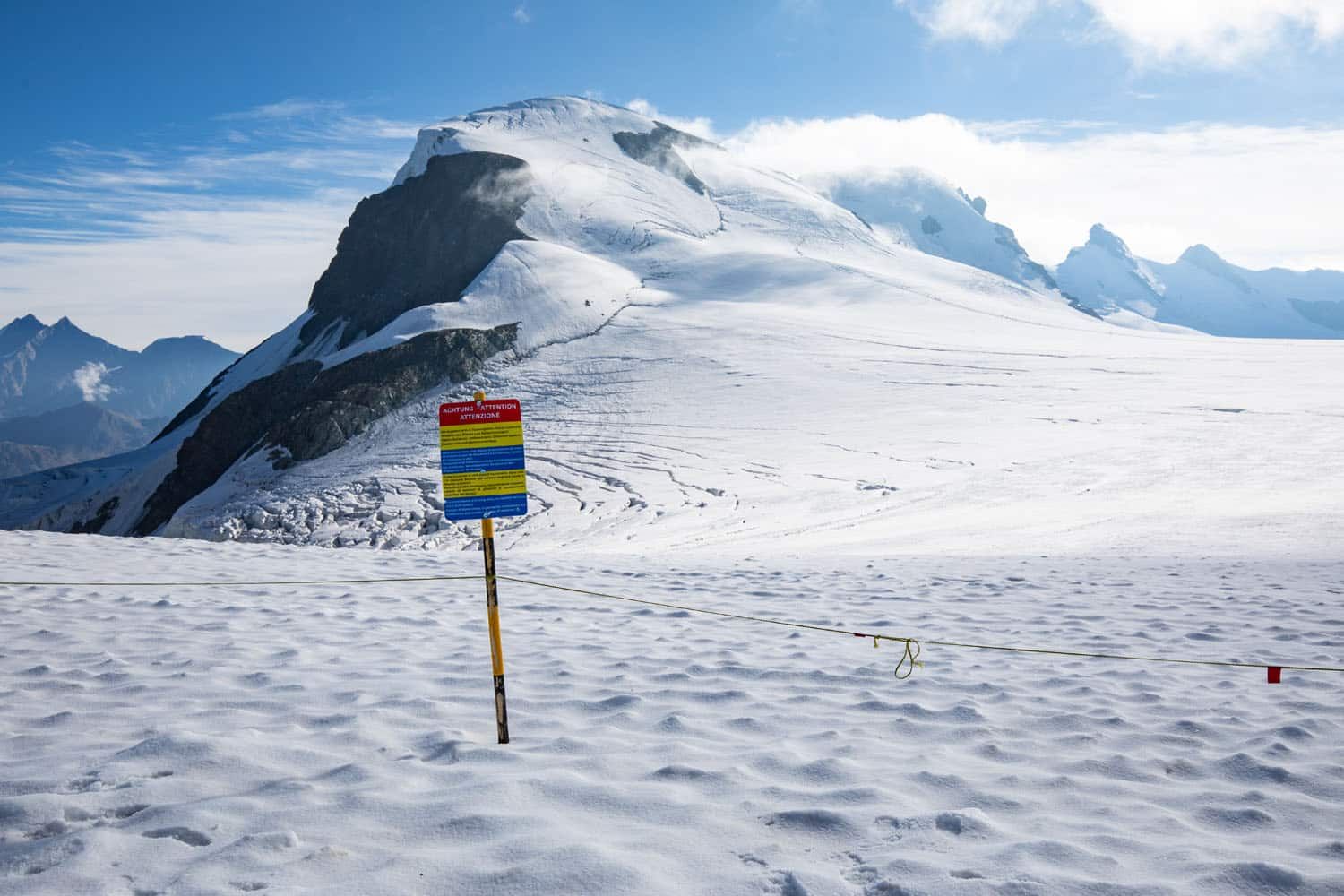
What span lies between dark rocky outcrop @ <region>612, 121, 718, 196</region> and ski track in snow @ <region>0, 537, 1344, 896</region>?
81260 mm

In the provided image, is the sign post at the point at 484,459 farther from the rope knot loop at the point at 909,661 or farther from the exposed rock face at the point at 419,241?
the exposed rock face at the point at 419,241

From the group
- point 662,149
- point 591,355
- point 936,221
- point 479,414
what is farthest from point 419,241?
point 936,221

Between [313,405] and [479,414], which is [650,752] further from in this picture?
[313,405]

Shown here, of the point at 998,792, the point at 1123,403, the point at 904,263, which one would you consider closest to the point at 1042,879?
the point at 998,792

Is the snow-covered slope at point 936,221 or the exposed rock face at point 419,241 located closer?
the exposed rock face at point 419,241

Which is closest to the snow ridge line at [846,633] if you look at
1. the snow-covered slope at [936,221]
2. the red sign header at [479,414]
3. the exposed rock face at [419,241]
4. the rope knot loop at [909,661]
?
the rope knot loop at [909,661]

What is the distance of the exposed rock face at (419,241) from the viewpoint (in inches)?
2667

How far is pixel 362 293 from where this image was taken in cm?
7519

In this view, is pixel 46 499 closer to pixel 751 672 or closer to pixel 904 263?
pixel 904 263

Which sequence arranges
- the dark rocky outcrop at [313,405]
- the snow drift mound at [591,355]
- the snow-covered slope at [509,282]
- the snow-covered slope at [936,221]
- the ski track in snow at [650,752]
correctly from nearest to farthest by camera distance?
the ski track in snow at [650,752] < the snow drift mound at [591,355] < the dark rocky outcrop at [313,405] < the snow-covered slope at [509,282] < the snow-covered slope at [936,221]

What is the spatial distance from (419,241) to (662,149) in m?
31.3

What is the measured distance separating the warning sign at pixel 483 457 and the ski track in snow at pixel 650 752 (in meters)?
1.53

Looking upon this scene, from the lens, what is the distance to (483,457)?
5379 millimetres

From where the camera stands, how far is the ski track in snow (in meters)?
3.61
